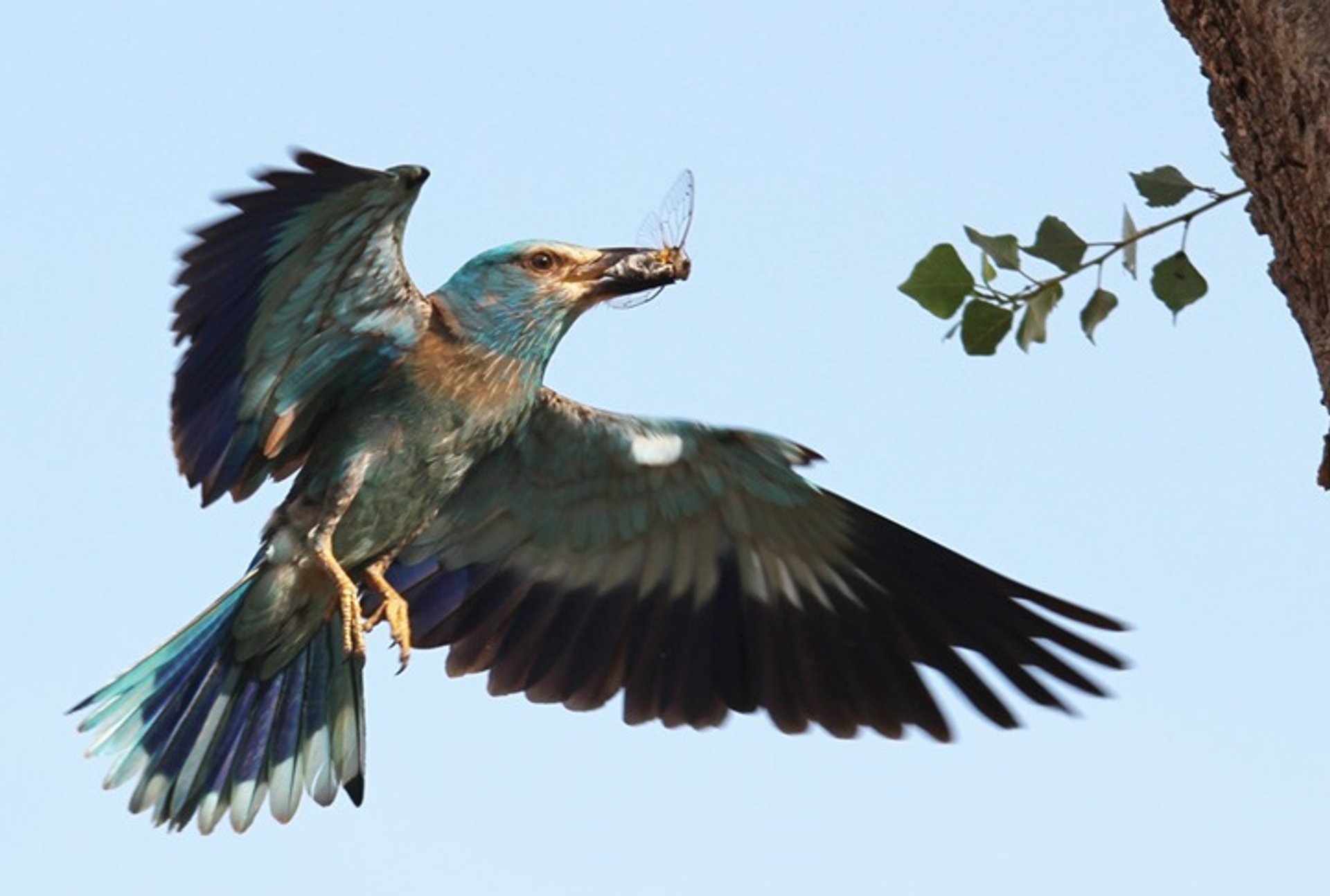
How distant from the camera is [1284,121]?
9.36 feet

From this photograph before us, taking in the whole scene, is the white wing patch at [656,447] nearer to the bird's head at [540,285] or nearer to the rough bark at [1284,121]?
the bird's head at [540,285]

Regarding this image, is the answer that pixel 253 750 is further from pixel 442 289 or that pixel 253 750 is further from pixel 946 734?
pixel 946 734

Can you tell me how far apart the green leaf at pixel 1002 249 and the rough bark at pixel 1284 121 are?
1.56ft

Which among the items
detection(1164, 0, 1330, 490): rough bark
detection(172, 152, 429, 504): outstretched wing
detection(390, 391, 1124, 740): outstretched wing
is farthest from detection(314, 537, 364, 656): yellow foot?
detection(1164, 0, 1330, 490): rough bark

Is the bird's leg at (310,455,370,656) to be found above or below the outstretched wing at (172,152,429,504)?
below

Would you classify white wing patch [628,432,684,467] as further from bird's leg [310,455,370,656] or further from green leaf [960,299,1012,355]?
green leaf [960,299,1012,355]

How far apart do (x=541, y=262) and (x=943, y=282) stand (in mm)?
1877

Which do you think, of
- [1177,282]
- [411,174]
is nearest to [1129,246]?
[1177,282]

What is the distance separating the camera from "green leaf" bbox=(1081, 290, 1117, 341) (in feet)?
11.4

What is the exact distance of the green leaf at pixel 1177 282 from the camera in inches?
135

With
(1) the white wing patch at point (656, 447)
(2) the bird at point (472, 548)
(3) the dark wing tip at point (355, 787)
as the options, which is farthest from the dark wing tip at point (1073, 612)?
(3) the dark wing tip at point (355, 787)

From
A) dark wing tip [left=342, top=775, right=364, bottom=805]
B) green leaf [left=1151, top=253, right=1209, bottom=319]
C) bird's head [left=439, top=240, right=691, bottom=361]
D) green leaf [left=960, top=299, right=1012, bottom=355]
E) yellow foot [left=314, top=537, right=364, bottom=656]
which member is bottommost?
dark wing tip [left=342, top=775, right=364, bottom=805]

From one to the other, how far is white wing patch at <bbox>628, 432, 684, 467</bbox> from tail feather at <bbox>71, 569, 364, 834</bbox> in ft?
2.97

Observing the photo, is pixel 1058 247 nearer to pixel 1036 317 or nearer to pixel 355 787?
pixel 1036 317
